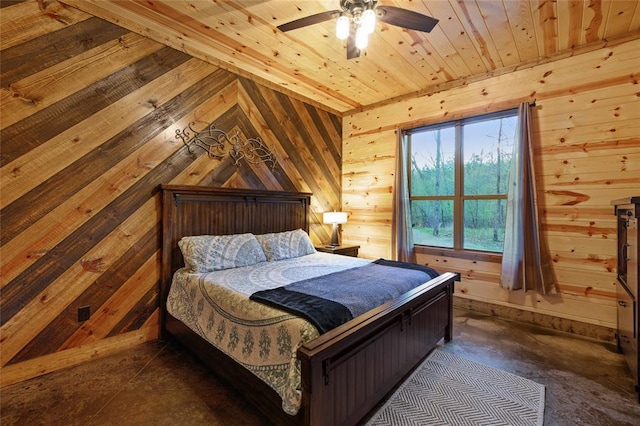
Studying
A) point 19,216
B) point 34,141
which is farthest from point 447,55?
point 19,216

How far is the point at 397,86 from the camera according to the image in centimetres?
374

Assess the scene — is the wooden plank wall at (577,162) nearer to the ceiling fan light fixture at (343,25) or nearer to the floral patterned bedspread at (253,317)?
the floral patterned bedspread at (253,317)

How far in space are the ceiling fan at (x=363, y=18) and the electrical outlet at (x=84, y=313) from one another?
2647 mm

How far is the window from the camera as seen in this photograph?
11.0 ft

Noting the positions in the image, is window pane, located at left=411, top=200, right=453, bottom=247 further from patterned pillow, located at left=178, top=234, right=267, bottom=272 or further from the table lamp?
patterned pillow, located at left=178, top=234, right=267, bottom=272

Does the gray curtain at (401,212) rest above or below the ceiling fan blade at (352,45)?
below

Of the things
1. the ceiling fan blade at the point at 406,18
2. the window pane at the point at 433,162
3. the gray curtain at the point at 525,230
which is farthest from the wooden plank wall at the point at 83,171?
the gray curtain at the point at 525,230

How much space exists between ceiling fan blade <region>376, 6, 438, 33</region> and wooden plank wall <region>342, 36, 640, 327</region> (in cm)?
193

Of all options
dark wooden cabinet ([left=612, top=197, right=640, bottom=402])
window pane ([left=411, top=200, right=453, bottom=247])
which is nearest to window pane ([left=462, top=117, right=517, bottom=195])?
window pane ([left=411, top=200, right=453, bottom=247])

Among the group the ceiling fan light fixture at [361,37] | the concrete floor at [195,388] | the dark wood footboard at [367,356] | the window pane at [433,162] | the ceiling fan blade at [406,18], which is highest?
the ceiling fan blade at [406,18]

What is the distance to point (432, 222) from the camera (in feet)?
12.7

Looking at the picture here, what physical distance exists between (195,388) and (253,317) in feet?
2.69

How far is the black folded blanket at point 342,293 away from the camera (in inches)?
61.7

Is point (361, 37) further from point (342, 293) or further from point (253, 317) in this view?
point (253, 317)
